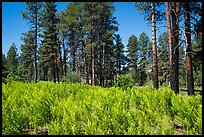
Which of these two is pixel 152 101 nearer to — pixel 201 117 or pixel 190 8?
pixel 201 117

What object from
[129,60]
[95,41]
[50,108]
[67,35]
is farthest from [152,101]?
[129,60]

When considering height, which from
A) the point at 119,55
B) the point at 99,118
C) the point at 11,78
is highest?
the point at 119,55

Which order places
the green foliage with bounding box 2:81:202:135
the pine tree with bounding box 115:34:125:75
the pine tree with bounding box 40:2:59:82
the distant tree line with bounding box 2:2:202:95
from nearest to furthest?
the green foliage with bounding box 2:81:202:135 < the distant tree line with bounding box 2:2:202:95 < the pine tree with bounding box 40:2:59:82 < the pine tree with bounding box 115:34:125:75

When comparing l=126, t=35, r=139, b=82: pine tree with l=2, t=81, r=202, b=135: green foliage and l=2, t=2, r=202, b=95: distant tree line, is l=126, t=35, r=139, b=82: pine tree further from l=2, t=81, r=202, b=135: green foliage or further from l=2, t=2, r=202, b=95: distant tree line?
l=2, t=81, r=202, b=135: green foliage

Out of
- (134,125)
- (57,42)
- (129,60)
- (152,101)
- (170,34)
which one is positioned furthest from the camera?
(129,60)

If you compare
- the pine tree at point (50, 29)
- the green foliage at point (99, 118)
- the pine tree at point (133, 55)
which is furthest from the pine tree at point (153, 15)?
the pine tree at point (133, 55)

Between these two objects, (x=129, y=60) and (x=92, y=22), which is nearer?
(x=92, y=22)

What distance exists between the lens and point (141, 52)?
2253 inches

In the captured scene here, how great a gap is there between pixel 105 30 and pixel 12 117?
28061 mm

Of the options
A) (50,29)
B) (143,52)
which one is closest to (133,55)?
(143,52)

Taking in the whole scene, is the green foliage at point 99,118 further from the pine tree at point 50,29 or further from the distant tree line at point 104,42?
the pine tree at point 50,29

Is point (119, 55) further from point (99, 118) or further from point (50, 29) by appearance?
point (99, 118)

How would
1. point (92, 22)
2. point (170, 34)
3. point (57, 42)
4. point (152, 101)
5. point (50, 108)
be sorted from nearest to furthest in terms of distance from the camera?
1. point (50, 108)
2. point (152, 101)
3. point (170, 34)
4. point (92, 22)
5. point (57, 42)

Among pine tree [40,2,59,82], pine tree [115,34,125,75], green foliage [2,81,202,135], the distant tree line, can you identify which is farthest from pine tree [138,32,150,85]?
green foliage [2,81,202,135]
